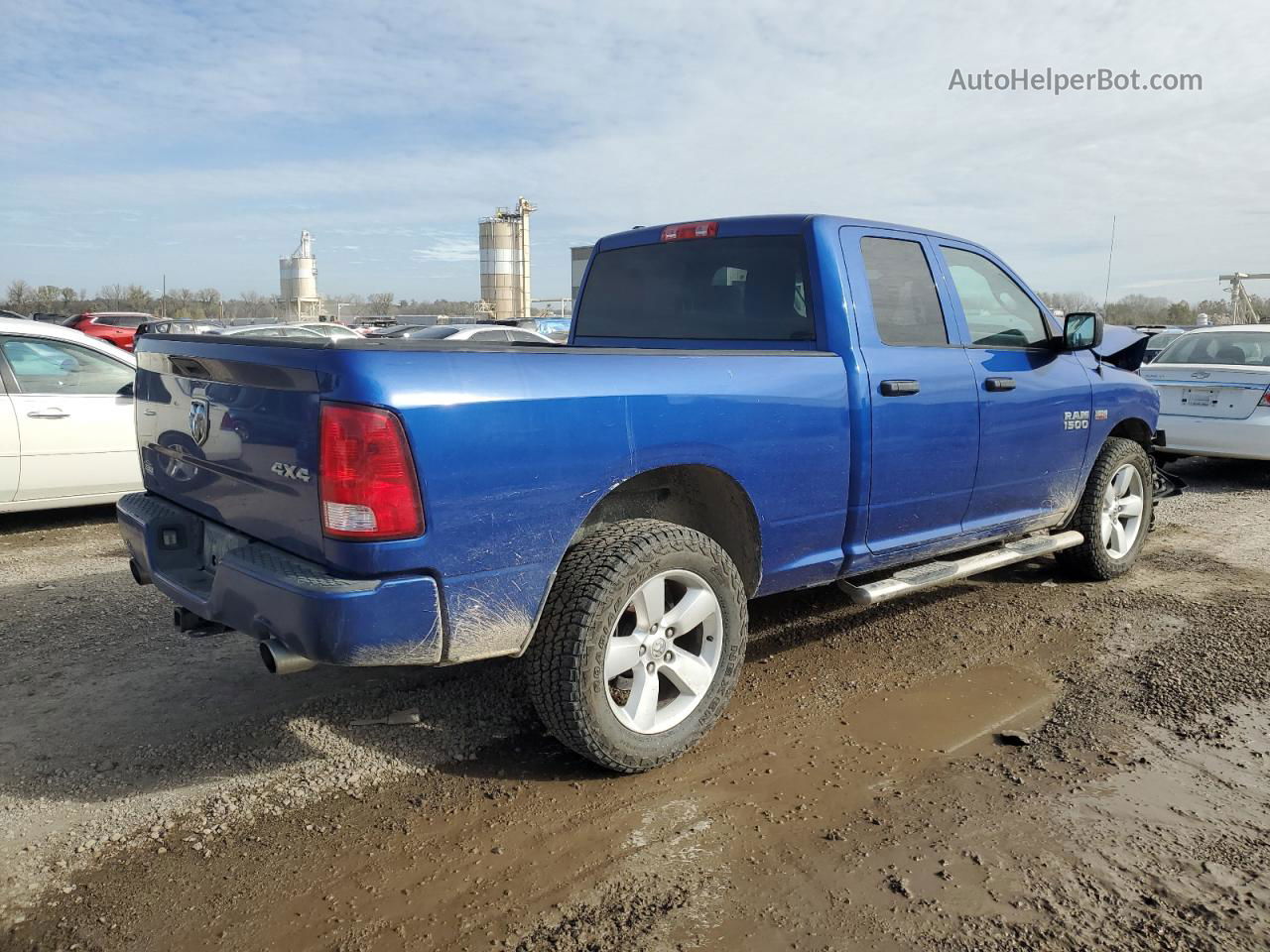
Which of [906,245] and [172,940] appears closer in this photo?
[172,940]

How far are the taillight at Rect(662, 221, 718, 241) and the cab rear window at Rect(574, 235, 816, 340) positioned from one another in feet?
0.10

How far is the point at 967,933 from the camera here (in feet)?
8.28

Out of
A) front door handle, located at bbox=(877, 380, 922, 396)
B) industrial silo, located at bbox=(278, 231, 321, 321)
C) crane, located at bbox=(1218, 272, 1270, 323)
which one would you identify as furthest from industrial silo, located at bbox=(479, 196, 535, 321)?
front door handle, located at bbox=(877, 380, 922, 396)

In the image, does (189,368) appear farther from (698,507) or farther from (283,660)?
(698,507)

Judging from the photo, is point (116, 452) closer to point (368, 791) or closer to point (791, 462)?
point (368, 791)

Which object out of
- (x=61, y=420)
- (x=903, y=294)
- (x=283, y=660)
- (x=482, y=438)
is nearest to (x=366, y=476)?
(x=482, y=438)

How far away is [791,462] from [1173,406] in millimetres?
7223

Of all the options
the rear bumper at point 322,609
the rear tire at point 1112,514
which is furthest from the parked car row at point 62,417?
the rear bumper at point 322,609

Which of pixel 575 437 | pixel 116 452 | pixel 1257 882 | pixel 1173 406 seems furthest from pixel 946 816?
pixel 1173 406

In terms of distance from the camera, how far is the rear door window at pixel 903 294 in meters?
4.27

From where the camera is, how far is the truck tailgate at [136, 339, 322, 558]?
2.86m

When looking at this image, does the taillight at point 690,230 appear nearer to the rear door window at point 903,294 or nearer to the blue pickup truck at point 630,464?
the blue pickup truck at point 630,464

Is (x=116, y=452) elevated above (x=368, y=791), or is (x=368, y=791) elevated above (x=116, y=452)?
(x=116, y=452)

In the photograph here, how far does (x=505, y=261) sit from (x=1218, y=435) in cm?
6467
